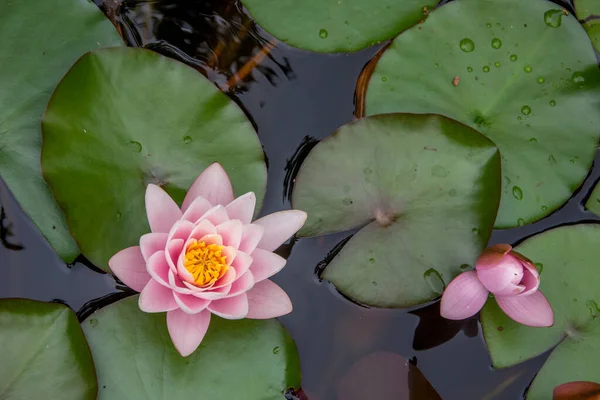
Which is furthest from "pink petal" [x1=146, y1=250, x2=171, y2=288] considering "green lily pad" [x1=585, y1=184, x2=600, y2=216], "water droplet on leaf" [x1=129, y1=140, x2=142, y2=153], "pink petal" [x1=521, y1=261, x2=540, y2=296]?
"green lily pad" [x1=585, y1=184, x2=600, y2=216]

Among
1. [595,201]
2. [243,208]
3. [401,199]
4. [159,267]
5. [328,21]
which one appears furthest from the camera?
[595,201]

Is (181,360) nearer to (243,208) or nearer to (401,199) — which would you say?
(243,208)

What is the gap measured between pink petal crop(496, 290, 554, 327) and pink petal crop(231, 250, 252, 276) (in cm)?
107

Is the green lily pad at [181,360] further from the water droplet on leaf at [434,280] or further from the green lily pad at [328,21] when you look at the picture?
the green lily pad at [328,21]

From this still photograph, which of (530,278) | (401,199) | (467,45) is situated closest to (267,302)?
(401,199)

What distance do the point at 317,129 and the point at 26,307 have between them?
1.44 m

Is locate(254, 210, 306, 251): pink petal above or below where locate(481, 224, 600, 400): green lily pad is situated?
above

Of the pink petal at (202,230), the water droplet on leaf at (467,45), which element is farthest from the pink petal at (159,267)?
the water droplet on leaf at (467,45)

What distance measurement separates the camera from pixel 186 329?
78.0 inches

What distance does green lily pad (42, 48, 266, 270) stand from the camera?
6.86 ft

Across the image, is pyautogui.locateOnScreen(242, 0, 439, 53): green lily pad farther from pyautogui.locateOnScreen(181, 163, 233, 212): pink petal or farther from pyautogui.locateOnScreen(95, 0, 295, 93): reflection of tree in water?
pyautogui.locateOnScreen(181, 163, 233, 212): pink petal

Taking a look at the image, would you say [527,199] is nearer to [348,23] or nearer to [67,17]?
[348,23]

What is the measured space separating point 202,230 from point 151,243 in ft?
0.61

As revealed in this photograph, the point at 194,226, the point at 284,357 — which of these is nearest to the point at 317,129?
the point at 194,226
